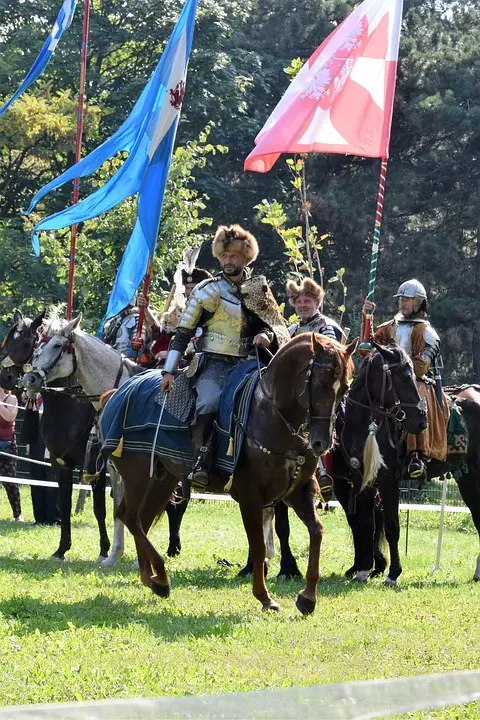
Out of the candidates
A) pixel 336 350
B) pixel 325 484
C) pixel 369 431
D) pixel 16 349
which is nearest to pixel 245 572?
pixel 325 484

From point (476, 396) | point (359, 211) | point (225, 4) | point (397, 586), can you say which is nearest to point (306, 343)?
point (397, 586)

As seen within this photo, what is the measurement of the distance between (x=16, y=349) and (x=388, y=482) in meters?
5.16

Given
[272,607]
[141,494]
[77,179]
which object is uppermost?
[77,179]

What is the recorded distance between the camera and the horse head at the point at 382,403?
37.6 ft

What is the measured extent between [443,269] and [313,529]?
973 inches

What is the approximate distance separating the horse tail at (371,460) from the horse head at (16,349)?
4811 millimetres

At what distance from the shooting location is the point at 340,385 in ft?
28.0

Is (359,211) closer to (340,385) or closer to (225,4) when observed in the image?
(225,4)

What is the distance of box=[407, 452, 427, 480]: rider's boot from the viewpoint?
1188cm

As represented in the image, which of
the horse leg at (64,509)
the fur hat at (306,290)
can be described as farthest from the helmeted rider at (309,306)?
the horse leg at (64,509)

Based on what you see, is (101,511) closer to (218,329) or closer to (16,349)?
(16,349)

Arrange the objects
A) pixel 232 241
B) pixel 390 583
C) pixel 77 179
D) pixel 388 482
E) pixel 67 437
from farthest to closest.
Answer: pixel 77 179, pixel 67 437, pixel 388 482, pixel 390 583, pixel 232 241

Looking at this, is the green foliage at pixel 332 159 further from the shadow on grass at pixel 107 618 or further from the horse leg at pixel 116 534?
the shadow on grass at pixel 107 618

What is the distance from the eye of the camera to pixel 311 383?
8.55m
